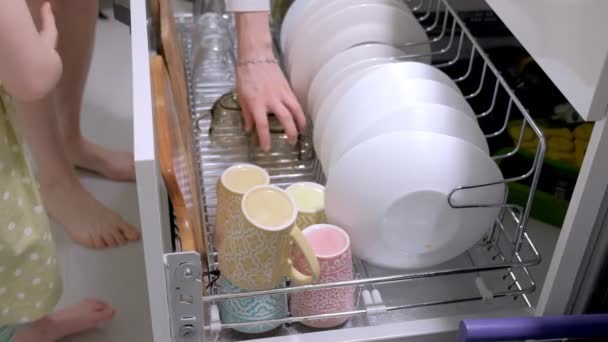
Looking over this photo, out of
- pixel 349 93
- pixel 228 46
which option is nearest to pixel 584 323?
pixel 349 93

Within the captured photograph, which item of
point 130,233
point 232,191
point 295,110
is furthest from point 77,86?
point 232,191

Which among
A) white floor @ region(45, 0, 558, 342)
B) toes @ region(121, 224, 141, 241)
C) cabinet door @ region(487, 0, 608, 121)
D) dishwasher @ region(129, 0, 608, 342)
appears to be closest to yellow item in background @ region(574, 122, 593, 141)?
white floor @ region(45, 0, 558, 342)

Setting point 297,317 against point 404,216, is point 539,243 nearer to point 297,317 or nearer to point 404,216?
point 404,216

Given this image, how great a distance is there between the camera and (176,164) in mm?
802

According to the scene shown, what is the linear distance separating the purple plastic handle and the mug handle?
0.18 meters

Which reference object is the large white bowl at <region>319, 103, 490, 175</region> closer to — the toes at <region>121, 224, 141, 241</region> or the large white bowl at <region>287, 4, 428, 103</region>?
the large white bowl at <region>287, 4, 428, 103</region>

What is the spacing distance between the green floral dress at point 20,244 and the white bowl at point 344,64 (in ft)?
1.54

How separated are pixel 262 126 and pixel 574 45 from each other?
0.54m

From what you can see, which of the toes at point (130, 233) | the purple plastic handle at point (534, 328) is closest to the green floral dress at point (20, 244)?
the toes at point (130, 233)

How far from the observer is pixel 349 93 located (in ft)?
3.22

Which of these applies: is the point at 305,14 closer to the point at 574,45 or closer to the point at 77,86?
the point at 77,86

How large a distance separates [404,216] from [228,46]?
2.69 ft

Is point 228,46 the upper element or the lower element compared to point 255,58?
lower

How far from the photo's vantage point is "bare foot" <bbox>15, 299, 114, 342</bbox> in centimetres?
121
